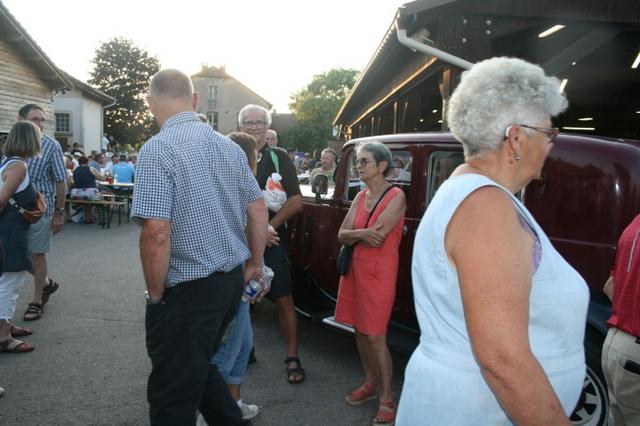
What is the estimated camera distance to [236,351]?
326 centimetres

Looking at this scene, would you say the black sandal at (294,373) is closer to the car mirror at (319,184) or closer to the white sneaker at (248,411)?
the white sneaker at (248,411)

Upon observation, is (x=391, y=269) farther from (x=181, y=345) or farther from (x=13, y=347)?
(x=13, y=347)

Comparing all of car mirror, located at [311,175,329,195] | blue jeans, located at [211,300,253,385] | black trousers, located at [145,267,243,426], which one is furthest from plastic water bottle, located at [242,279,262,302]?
car mirror, located at [311,175,329,195]

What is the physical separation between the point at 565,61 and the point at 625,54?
258 cm

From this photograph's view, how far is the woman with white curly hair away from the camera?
1.21 m

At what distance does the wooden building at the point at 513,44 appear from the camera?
625 cm

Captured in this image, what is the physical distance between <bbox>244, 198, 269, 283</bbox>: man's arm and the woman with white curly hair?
1.53 m

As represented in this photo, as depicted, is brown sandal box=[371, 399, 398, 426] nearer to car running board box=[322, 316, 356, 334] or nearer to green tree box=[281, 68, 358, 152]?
car running board box=[322, 316, 356, 334]

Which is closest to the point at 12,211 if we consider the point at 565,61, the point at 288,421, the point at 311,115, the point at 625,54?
the point at 288,421

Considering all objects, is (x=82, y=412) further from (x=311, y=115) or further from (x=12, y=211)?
(x=311, y=115)

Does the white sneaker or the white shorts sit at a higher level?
the white shorts

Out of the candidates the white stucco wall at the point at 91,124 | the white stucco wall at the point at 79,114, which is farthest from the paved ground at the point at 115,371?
the white stucco wall at the point at 91,124

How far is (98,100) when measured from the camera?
32.5m

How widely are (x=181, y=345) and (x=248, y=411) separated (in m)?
1.38
